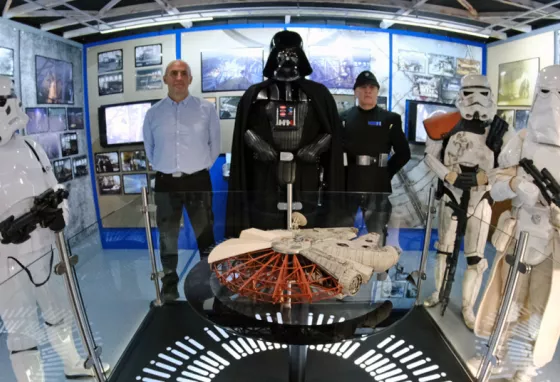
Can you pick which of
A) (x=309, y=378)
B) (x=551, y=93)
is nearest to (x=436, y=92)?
(x=551, y=93)

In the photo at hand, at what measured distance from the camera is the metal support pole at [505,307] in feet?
4.09

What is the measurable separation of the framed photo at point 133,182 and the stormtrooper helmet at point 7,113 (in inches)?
71.5

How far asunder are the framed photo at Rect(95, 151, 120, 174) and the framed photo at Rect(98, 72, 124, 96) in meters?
0.50

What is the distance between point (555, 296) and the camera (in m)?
1.51

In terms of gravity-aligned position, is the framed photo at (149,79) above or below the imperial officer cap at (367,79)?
above

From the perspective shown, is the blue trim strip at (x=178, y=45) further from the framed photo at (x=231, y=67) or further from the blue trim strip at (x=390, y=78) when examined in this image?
the blue trim strip at (x=390, y=78)

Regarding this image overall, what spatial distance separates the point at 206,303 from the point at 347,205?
123cm

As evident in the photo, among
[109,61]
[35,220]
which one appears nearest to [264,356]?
[35,220]

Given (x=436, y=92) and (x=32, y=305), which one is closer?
(x=32, y=305)

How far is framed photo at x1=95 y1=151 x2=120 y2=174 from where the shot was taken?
3.59 m

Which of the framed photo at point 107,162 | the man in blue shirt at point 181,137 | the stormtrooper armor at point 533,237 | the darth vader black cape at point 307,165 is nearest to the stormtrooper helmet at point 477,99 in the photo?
the stormtrooper armor at point 533,237

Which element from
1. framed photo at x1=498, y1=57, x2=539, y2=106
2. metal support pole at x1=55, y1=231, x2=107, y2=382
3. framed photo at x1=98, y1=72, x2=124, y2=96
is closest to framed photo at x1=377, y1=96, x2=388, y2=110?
framed photo at x1=498, y1=57, x2=539, y2=106

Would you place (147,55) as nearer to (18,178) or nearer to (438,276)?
(18,178)

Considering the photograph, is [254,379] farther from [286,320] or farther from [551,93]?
[551,93]
